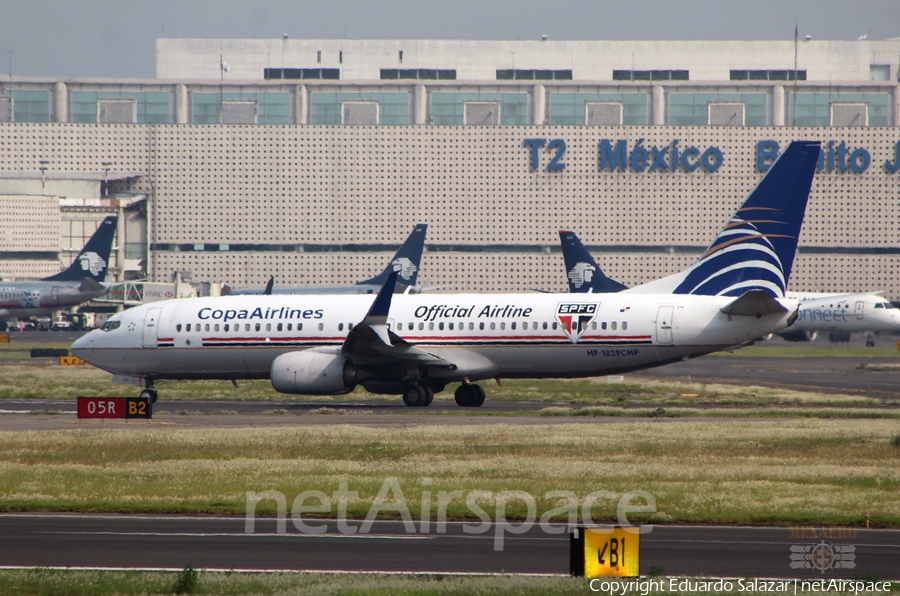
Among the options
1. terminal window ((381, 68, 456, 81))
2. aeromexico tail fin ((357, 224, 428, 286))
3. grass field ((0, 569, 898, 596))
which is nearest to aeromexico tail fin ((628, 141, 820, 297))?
grass field ((0, 569, 898, 596))

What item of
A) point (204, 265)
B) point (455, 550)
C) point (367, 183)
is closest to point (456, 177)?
point (367, 183)

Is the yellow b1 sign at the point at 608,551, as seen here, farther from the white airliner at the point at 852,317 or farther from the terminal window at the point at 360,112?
the terminal window at the point at 360,112

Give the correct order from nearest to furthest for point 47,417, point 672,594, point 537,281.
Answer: point 672,594
point 47,417
point 537,281

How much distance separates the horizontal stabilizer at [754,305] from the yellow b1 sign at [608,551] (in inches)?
932

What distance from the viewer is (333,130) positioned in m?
123

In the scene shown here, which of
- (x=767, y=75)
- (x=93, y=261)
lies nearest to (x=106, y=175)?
(x=93, y=261)

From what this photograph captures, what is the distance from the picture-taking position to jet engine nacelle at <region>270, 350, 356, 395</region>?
3556 cm

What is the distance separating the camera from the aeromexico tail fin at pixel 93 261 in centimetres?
9000

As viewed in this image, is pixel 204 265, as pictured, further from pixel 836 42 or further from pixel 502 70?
pixel 836 42

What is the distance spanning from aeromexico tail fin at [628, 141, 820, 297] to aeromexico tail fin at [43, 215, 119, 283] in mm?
64723

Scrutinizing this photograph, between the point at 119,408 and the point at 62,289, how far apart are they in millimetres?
Result: 60958

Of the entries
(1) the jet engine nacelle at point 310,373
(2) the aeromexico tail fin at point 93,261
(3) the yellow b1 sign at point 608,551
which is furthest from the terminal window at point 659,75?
(3) the yellow b1 sign at point 608,551

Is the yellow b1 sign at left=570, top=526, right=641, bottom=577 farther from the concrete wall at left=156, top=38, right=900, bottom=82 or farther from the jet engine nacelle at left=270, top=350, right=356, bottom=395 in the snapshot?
the concrete wall at left=156, top=38, right=900, bottom=82

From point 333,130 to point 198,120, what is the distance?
1782 centimetres
